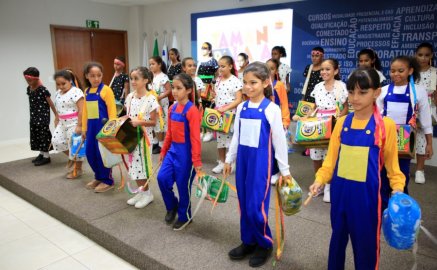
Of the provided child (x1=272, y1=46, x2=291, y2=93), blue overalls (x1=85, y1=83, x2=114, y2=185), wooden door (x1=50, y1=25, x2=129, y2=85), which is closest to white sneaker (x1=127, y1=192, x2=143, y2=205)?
blue overalls (x1=85, y1=83, x2=114, y2=185)

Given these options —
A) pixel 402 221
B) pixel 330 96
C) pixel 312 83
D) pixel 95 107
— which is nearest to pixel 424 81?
pixel 312 83

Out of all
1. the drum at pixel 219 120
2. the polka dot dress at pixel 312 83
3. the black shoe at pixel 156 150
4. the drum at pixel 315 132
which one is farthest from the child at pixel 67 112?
the polka dot dress at pixel 312 83

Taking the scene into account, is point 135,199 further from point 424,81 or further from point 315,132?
point 424,81

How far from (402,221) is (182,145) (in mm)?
1512

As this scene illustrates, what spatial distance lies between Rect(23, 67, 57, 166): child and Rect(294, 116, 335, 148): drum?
322cm

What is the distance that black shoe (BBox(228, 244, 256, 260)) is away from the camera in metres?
2.17

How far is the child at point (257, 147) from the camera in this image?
77.0 inches

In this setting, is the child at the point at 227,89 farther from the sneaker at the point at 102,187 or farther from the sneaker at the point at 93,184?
the sneaker at the point at 93,184

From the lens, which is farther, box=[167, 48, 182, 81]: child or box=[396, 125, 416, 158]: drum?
box=[167, 48, 182, 81]: child

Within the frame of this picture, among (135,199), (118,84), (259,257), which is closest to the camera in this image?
(259,257)

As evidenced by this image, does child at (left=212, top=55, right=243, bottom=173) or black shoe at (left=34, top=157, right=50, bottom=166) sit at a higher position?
child at (left=212, top=55, right=243, bottom=173)

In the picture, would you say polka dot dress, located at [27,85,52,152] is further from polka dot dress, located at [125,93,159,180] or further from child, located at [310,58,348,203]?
child, located at [310,58,348,203]

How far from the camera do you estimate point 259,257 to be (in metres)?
2.11

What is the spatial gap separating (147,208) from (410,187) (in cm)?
273
